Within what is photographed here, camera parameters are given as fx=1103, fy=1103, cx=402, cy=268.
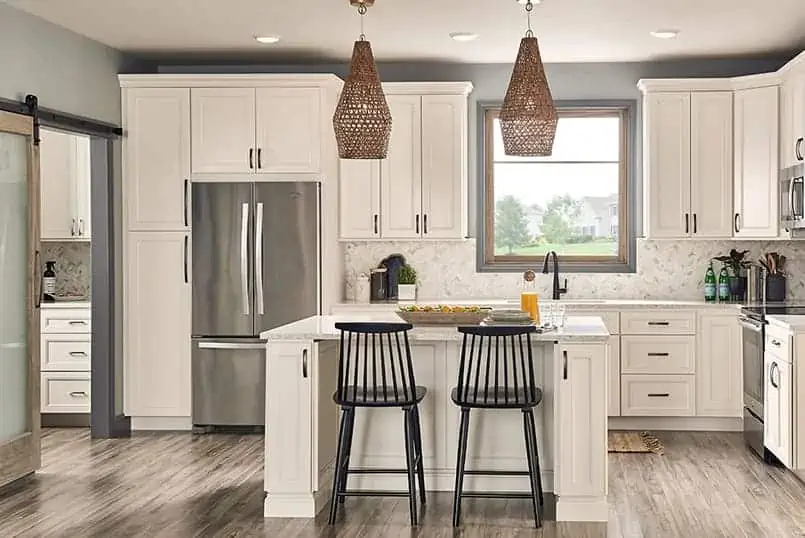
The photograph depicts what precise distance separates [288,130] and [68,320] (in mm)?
2032

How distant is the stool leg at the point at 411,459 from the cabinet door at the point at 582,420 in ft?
2.15

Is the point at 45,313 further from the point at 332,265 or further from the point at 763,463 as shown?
the point at 763,463

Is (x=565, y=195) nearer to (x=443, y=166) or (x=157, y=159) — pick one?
(x=443, y=166)

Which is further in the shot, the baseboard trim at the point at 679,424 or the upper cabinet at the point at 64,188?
the upper cabinet at the point at 64,188

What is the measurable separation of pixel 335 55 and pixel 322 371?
120 inches

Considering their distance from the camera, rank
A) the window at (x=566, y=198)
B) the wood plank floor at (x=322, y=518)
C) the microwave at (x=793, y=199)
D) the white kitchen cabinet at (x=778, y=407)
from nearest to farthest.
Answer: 1. the wood plank floor at (x=322, y=518)
2. the white kitchen cabinet at (x=778, y=407)
3. the microwave at (x=793, y=199)
4. the window at (x=566, y=198)

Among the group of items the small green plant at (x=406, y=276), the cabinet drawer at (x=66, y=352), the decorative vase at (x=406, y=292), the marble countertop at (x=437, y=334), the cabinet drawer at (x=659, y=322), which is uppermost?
the small green plant at (x=406, y=276)

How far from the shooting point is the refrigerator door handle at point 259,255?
718 centimetres

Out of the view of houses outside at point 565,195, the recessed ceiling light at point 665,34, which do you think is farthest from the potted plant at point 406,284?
the recessed ceiling light at point 665,34

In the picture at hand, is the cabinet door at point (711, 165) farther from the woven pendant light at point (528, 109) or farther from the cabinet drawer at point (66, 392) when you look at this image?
the cabinet drawer at point (66, 392)

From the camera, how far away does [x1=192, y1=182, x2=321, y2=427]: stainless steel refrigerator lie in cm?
719

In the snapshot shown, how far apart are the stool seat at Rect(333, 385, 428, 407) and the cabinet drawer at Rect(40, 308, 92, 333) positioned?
126 inches

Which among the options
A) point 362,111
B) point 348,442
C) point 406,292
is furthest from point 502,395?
point 406,292

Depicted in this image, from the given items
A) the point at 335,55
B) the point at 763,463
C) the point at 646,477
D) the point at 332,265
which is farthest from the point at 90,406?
the point at 763,463
